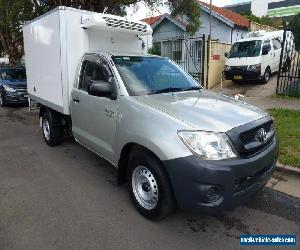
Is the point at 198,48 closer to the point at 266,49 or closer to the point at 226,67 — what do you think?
the point at 226,67

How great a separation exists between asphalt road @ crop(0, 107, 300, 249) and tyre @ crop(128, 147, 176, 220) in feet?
0.56

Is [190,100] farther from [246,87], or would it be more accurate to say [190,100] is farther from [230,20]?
[230,20]

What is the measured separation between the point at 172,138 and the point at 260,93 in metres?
10.4

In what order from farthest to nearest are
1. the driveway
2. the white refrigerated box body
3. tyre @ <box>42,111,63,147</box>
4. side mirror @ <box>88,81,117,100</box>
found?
the driveway, tyre @ <box>42,111,63,147</box>, the white refrigerated box body, side mirror @ <box>88,81,117,100</box>

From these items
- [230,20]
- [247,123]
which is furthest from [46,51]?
[230,20]

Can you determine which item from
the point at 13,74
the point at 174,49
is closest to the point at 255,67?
the point at 174,49

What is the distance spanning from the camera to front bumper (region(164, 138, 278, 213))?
10.0ft

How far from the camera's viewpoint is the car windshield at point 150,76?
4.36 meters

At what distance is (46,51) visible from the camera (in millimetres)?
6285

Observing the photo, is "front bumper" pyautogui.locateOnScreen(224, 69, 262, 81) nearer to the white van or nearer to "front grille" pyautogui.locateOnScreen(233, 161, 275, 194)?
the white van

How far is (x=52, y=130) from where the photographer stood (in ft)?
21.5

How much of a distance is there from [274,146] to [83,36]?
3.73 metres

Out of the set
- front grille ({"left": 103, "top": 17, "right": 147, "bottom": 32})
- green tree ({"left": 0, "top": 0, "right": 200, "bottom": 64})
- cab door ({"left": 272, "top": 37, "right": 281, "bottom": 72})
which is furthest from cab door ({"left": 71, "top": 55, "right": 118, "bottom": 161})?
cab door ({"left": 272, "top": 37, "right": 281, "bottom": 72})

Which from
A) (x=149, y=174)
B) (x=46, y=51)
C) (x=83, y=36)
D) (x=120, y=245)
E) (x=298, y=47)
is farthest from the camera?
(x=298, y=47)
